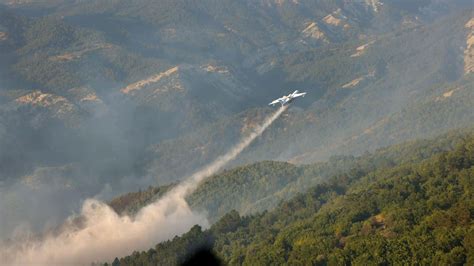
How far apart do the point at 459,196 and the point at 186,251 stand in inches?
2866

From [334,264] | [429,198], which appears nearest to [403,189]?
[429,198]

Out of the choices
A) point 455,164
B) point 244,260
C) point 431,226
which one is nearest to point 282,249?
point 244,260

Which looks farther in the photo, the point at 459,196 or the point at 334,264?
the point at 459,196

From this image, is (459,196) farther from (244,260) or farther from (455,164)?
(244,260)

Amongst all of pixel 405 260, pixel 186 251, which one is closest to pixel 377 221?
pixel 405 260

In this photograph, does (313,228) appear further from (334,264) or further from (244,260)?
(334,264)

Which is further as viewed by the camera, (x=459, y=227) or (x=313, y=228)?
(x=313, y=228)

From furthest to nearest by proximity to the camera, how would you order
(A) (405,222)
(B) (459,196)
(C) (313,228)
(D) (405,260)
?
(C) (313,228), (B) (459,196), (A) (405,222), (D) (405,260)

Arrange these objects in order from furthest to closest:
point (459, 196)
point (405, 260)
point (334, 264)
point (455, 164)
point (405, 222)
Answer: point (455, 164) → point (459, 196) → point (405, 222) → point (334, 264) → point (405, 260)

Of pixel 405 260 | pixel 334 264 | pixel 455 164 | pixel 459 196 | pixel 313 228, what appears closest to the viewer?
pixel 405 260

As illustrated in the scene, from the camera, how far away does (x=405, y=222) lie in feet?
497

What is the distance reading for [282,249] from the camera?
16275cm

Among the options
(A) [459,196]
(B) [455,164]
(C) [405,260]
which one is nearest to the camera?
(C) [405,260]

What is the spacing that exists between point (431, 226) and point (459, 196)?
71.5 ft
